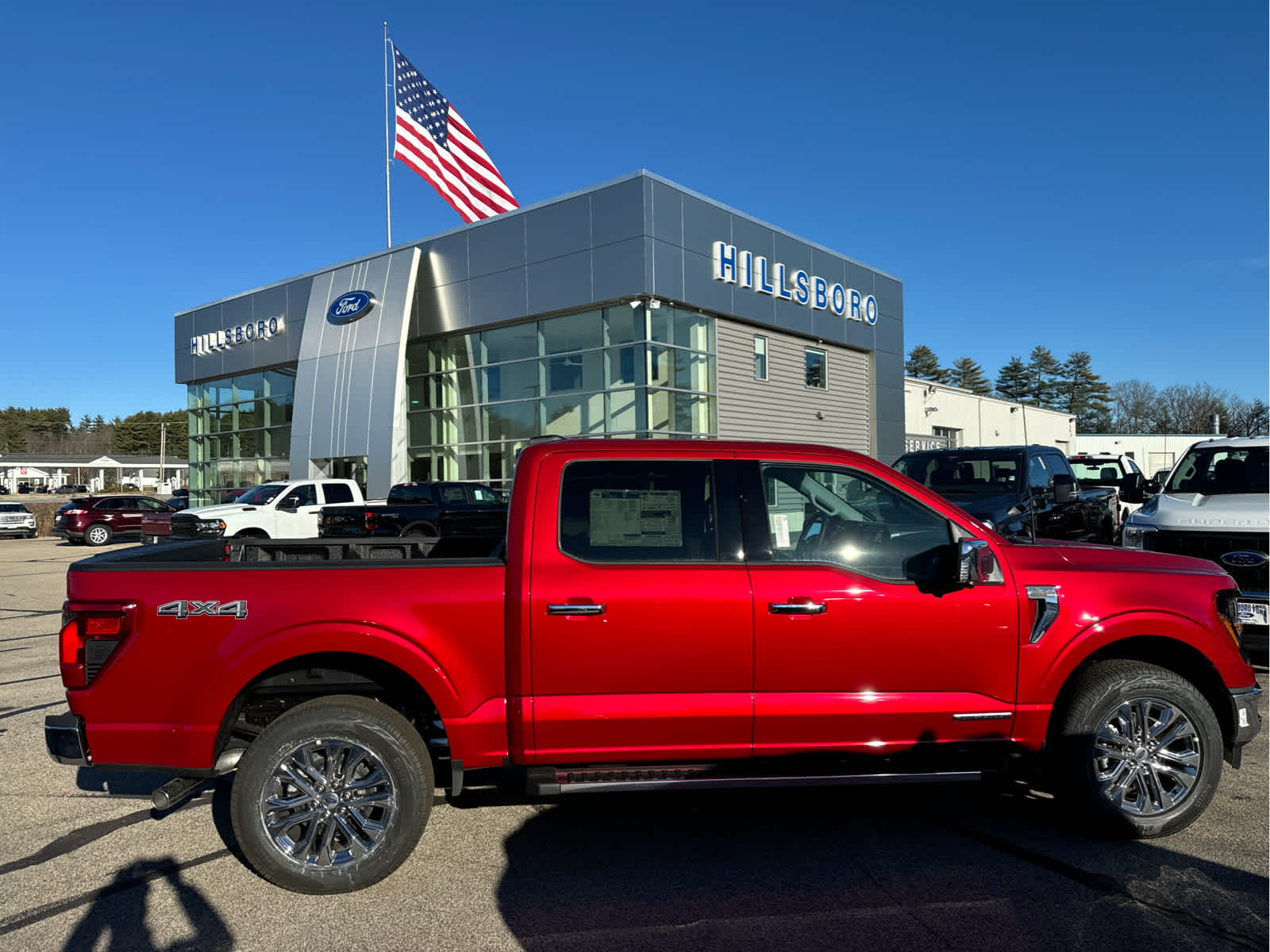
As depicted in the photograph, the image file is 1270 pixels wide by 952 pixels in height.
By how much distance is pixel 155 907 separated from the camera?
11.7ft

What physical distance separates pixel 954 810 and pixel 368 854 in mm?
3006

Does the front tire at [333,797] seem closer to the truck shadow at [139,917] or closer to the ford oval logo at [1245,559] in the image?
the truck shadow at [139,917]

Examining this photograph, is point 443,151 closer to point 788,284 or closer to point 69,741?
point 788,284

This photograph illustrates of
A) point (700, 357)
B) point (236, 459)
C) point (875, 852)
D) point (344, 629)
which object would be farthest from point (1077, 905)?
point (236, 459)

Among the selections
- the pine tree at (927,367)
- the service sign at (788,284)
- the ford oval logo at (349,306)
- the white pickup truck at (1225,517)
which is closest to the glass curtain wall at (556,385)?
the service sign at (788,284)

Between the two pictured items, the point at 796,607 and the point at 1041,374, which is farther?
the point at 1041,374

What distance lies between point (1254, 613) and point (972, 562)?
13.0 ft

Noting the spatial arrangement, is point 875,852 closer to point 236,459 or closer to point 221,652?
point 221,652

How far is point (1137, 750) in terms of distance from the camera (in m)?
4.14

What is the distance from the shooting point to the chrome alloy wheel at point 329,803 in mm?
3723

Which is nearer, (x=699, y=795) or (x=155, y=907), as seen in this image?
(x=155, y=907)

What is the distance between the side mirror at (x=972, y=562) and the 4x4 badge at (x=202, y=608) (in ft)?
10.3

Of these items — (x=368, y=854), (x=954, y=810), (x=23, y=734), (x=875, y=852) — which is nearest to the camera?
(x=368, y=854)

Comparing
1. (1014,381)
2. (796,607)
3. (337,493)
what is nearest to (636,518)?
(796,607)
